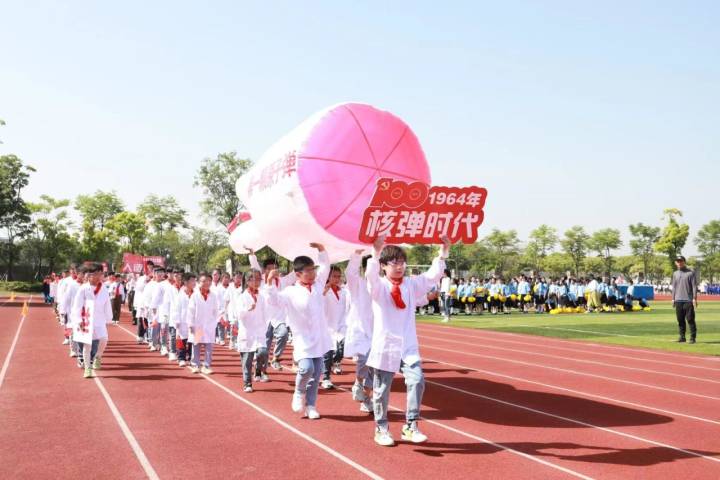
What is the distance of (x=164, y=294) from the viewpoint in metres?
13.0

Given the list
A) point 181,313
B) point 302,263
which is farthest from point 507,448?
point 181,313

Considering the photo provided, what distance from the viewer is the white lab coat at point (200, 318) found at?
10.4m

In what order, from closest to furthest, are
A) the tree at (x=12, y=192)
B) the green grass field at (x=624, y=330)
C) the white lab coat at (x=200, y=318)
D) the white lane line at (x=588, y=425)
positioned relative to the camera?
the white lane line at (x=588, y=425) → the white lab coat at (x=200, y=318) → the green grass field at (x=624, y=330) → the tree at (x=12, y=192)

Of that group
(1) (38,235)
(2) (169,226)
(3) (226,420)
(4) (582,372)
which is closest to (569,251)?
(2) (169,226)

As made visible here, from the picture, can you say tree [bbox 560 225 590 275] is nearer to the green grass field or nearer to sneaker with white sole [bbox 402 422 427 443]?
the green grass field

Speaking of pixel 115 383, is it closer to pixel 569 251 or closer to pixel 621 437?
pixel 621 437

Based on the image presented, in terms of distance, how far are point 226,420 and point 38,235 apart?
61.4 metres

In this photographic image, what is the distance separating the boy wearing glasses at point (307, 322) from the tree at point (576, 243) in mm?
78574

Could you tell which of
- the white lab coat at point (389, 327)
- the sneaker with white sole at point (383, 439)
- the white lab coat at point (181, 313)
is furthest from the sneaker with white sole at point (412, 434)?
the white lab coat at point (181, 313)

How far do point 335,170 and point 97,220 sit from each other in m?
67.1

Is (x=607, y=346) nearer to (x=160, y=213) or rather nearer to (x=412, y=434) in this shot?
(x=412, y=434)

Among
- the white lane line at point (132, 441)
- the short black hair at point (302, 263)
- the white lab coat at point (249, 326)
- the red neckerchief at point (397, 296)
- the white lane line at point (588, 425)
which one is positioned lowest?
the white lane line at point (132, 441)

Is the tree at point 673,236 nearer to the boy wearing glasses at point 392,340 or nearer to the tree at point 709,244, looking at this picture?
the tree at point 709,244

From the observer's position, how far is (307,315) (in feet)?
23.1
